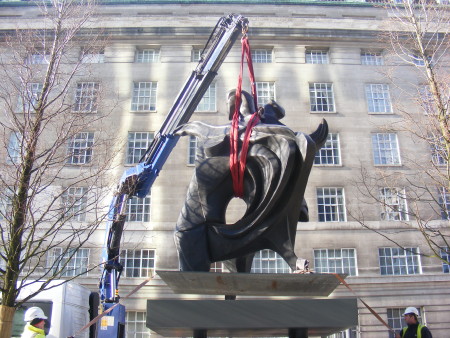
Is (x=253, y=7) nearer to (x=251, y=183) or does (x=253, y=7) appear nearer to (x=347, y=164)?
(x=347, y=164)

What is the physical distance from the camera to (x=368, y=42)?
94.1 feet

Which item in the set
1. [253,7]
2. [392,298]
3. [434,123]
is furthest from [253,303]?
[253,7]

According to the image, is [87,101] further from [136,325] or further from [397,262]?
[397,262]

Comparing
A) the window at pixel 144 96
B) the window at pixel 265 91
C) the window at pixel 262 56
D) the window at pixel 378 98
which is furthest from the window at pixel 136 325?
the window at pixel 378 98

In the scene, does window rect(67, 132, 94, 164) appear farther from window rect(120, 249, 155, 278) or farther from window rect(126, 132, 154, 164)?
window rect(120, 249, 155, 278)

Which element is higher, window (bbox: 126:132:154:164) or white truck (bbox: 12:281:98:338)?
window (bbox: 126:132:154:164)

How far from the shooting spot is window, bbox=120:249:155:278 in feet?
73.8

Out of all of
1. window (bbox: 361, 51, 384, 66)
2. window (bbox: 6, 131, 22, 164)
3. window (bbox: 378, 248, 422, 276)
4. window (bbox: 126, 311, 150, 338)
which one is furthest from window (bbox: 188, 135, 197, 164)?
window (bbox: 361, 51, 384, 66)

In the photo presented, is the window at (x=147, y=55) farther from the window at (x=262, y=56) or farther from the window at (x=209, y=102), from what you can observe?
the window at (x=262, y=56)

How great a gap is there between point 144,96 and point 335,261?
14.6m

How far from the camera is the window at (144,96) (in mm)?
26516

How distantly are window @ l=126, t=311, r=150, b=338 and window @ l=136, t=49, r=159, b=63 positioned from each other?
15.3 metres

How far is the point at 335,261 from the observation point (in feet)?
75.5

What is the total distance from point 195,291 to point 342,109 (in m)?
23.1
